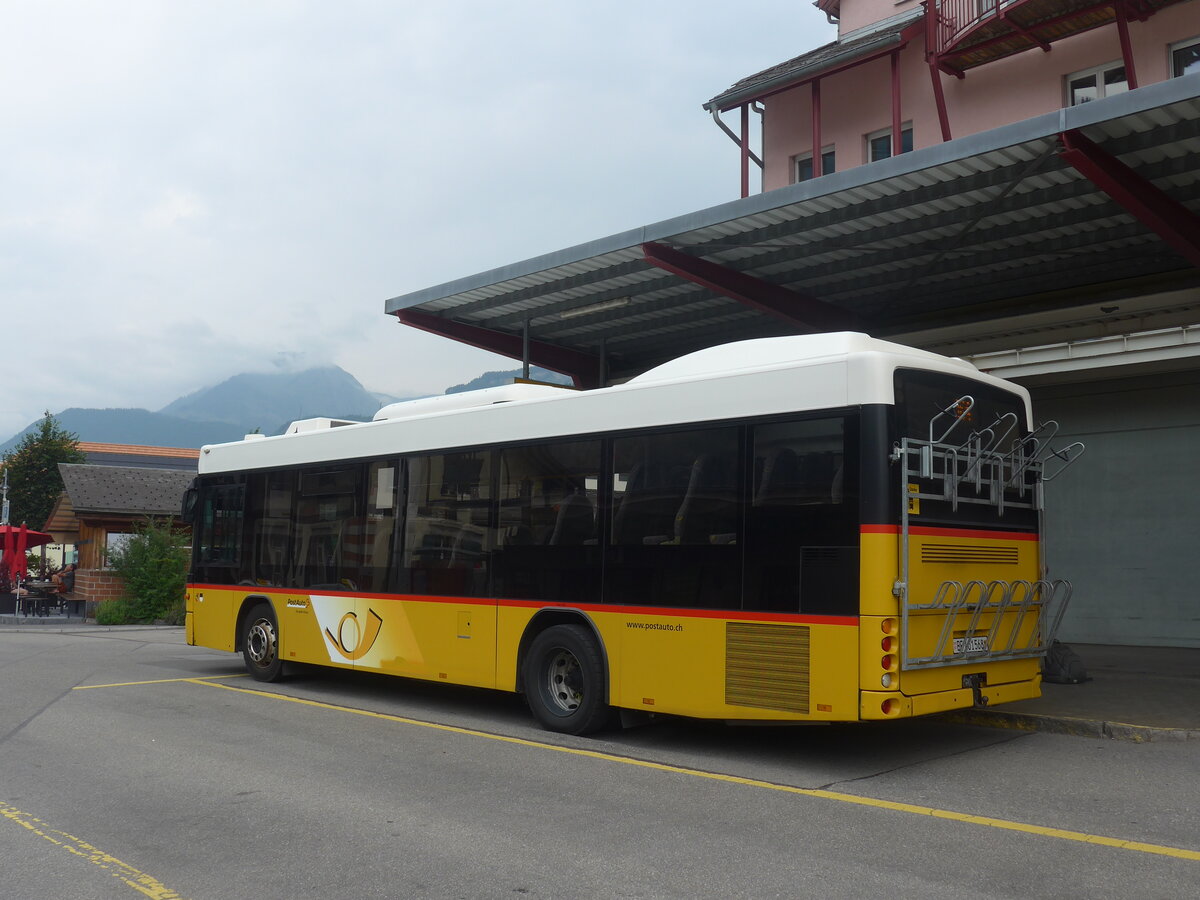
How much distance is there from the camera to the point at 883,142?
790 inches

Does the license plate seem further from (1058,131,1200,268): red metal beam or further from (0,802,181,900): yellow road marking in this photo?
(0,802,181,900): yellow road marking

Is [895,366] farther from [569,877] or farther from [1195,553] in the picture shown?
[1195,553]

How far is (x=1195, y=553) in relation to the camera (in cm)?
1551

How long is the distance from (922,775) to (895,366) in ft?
9.29

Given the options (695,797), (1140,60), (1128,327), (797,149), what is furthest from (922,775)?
(797,149)

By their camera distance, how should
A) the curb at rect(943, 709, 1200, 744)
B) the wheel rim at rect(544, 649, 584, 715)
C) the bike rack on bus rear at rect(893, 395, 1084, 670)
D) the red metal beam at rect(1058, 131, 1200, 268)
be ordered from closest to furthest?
1. the bike rack on bus rear at rect(893, 395, 1084, 670)
2. the curb at rect(943, 709, 1200, 744)
3. the wheel rim at rect(544, 649, 584, 715)
4. the red metal beam at rect(1058, 131, 1200, 268)

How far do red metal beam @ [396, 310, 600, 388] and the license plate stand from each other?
12.9 metres

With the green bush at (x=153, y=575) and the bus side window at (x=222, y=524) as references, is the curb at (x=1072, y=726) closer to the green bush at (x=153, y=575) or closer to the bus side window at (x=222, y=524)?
the bus side window at (x=222, y=524)

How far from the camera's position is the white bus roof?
25.2 feet

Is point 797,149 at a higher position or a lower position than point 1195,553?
higher

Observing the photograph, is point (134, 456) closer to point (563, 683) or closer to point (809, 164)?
point (809, 164)

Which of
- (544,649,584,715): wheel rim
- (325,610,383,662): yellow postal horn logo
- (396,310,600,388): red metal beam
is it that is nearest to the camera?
(544,649,584,715): wheel rim

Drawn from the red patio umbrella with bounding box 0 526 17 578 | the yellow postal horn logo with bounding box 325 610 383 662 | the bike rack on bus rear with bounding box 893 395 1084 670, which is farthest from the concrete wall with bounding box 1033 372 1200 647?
the red patio umbrella with bounding box 0 526 17 578

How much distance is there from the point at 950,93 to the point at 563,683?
→ 13884mm
